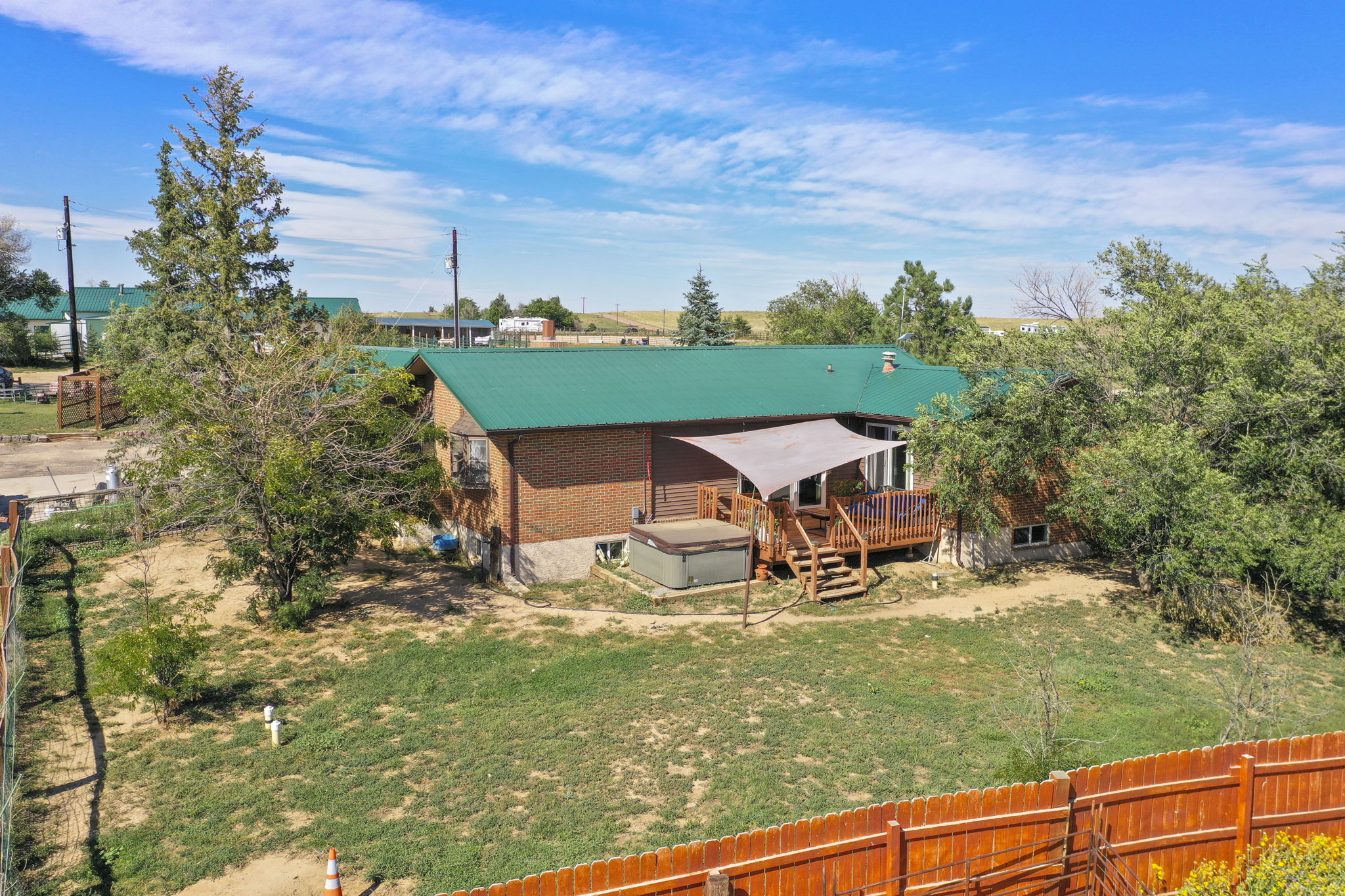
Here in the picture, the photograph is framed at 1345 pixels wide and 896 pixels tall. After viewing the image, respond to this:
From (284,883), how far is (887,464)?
15892mm

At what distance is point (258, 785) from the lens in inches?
365

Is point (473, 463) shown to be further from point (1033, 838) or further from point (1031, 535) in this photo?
point (1033, 838)

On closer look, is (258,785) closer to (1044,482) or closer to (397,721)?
(397,721)

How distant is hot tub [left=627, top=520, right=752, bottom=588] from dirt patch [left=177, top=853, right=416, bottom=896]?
32.1 feet

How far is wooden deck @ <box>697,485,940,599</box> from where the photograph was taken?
56.5 feet

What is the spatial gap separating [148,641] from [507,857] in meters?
6.07

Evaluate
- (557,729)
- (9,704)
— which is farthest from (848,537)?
(9,704)

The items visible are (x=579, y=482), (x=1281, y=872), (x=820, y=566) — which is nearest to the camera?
(x=1281, y=872)

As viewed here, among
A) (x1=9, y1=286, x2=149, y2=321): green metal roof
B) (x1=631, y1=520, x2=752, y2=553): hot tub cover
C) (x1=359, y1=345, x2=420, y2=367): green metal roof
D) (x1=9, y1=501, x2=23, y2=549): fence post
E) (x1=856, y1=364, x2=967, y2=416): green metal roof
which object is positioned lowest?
(x1=631, y1=520, x2=752, y2=553): hot tub cover


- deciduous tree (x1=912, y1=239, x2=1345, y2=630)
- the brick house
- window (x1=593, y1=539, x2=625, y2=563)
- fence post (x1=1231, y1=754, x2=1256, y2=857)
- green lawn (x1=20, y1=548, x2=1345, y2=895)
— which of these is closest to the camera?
fence post (x1=1231, y1=754, x2=1256, y2=857)

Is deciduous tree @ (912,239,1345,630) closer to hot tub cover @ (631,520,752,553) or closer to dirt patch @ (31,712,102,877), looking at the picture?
hot tub cover @ (631,520,752,553)

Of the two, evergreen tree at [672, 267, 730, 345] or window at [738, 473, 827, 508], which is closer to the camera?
window at [738, 473, 827, 508]

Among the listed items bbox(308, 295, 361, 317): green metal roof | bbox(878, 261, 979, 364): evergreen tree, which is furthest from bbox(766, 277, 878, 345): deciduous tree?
bbox(308, 295, 361, 317): green metal roof

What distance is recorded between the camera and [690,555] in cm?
1691
